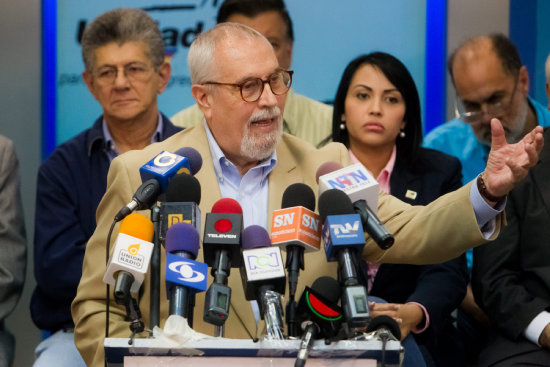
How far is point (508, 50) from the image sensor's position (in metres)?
4.40

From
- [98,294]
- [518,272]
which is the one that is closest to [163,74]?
[98,294]

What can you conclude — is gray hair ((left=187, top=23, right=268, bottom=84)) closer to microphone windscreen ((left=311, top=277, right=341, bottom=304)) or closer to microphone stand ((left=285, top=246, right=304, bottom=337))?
microphone stand ((left=285, top=246, right=304, bottom=337))

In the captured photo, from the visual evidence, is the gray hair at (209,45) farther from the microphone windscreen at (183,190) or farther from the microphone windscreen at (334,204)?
the microphone windscreen at (334,204)

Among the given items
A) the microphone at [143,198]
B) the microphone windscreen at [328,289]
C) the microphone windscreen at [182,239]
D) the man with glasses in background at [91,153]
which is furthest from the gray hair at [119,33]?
the microphone windscreen at [328,289]

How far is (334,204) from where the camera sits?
2.01 metres

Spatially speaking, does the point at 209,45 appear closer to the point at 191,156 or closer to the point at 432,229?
the point at 191,156

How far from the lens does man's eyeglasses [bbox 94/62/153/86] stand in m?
4.10

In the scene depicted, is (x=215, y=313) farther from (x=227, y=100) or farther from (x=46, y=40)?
(x=46, y=40)

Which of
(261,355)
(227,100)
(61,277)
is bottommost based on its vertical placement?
(61,277)

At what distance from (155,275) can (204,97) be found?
1120 millimetres

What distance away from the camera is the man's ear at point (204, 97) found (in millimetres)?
3055

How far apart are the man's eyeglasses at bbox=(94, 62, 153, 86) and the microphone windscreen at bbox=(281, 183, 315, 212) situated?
2.15 metres

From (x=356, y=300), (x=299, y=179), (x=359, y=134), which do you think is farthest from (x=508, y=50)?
(x=356, y=300)

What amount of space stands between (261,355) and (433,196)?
2115mm
